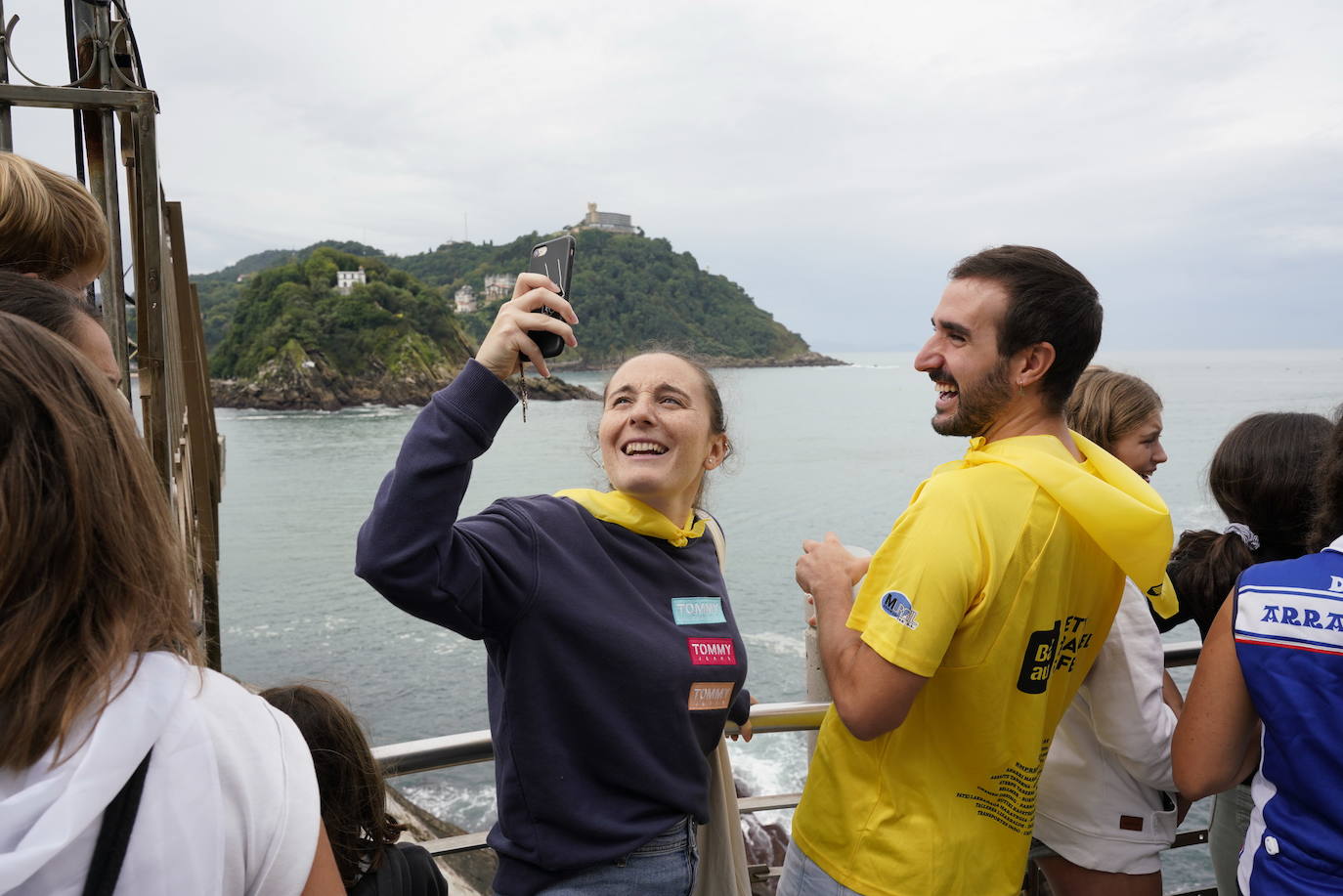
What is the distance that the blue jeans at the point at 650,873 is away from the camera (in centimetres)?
177

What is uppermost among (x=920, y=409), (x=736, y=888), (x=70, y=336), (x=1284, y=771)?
(x=70, y=336)

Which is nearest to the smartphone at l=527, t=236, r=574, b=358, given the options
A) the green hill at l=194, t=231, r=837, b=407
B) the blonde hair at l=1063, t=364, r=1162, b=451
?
the blonde hair at l=1063, t=364, r=1162, b=451

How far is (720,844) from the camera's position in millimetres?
2020

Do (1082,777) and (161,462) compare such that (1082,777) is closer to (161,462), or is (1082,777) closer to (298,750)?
(298,750)

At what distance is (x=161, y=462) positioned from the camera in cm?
346

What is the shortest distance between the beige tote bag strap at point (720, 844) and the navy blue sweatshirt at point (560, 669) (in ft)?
0.38

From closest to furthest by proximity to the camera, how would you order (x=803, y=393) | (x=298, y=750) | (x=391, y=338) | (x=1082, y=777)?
1. (x=298, y=750)
2. (x=1082, y=777)
3. (x=391, y=338)
4. (x=803, y=393)

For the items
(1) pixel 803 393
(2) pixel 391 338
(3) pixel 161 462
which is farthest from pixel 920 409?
(3) pixel 161 462

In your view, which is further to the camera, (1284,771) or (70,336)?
(1284,771)

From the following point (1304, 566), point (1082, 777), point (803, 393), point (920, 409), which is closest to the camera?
point (1304, 566)

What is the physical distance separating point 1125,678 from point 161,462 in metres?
3.17

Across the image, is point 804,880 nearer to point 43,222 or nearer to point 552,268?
point 552,268

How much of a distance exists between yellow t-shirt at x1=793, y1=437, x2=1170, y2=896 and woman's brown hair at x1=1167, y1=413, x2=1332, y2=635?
2.25ft

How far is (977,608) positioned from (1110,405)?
1.45 m
